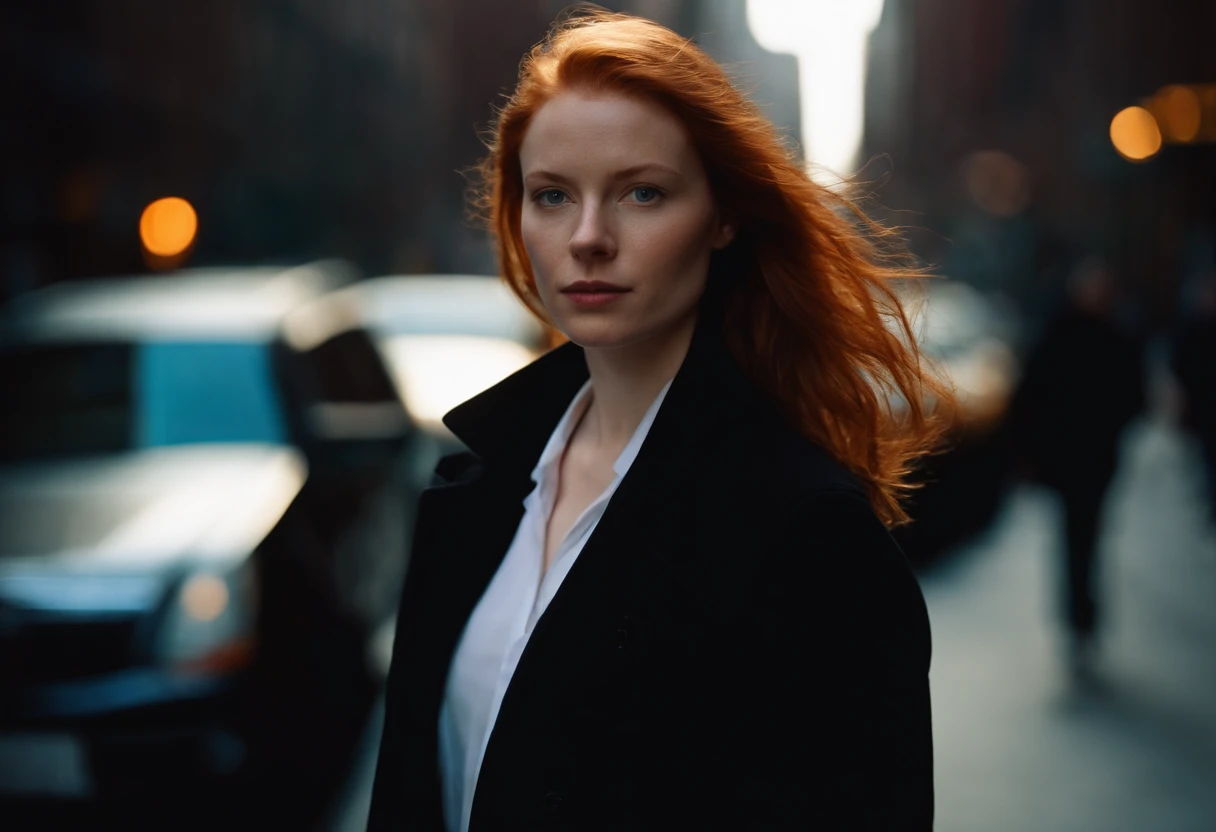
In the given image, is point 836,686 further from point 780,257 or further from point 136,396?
point 136,396

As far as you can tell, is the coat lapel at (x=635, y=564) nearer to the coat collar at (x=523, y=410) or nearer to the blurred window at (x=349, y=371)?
the coat collar at (x=523, y=410)

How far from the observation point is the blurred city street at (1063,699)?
452 cm

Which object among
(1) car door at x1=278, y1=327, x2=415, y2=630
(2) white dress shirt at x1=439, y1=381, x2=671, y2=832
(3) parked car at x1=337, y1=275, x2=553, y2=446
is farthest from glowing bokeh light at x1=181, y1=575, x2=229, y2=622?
(3) parked car at x1=337, y1=275, x2=553, y2=446

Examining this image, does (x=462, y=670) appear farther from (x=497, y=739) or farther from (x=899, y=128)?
(x=899, y=128)

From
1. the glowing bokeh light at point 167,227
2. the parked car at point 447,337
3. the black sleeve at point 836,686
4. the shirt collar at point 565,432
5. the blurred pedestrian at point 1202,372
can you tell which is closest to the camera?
the black sleeve at point 836,686

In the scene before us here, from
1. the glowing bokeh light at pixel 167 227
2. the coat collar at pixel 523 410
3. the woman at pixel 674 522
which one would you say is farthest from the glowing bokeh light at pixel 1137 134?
the woman at pixel 674 522

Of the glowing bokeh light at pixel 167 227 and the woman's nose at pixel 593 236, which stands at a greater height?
the woman's nose at pixel 593 236

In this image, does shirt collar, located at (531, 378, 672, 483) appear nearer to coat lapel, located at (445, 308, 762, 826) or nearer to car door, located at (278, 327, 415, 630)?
coat lapel, located at (445, 308, 762, 826)

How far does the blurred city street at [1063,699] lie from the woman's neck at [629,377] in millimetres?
2806

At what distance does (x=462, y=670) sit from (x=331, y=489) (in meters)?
3.25

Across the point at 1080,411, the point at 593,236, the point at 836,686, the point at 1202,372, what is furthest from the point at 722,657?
the point at 1202,372

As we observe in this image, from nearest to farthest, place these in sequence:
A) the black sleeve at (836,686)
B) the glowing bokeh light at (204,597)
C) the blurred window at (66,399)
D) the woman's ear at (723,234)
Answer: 1. the black sleeve at (836,686)
2. the woman's ear at (723,234)
3. the glowing bokeh light at (204,597)
4. the blurred window at (66,399)

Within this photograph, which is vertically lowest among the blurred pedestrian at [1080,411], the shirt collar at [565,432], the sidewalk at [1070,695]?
the sidewalk at [1070,695]

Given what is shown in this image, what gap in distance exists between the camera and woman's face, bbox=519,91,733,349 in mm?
1686
